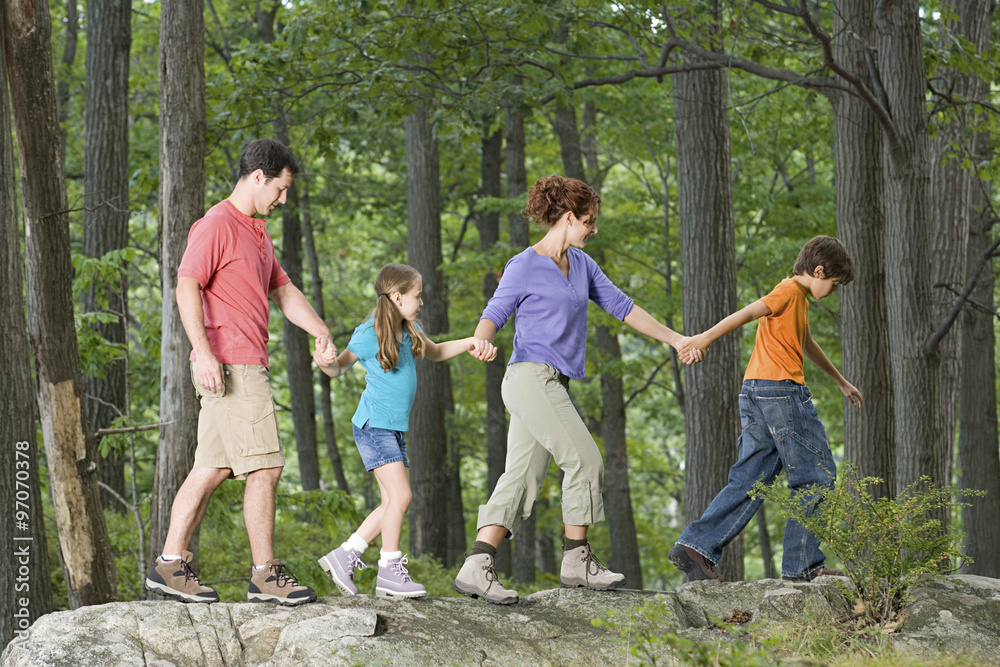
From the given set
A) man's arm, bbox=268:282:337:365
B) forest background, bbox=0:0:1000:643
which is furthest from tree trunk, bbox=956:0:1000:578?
man's arm, bbox=268:282:337:365

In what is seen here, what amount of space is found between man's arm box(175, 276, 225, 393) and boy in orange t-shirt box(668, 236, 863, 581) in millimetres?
2472

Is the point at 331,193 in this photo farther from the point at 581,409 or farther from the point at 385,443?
the point at 385,443

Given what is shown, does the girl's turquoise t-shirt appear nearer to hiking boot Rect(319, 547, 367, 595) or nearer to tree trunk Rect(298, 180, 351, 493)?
hiking boot Rect(319, 547, 367, 595)

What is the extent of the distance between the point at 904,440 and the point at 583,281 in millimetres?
3339

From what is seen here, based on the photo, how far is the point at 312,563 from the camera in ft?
20.0

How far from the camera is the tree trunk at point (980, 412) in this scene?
1059cm

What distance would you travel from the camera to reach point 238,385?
13.8 feet

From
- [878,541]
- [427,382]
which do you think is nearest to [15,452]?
[878,541]

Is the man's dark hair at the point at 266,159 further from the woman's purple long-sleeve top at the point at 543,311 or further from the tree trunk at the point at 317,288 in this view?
the tree trunk at the point at 317,288

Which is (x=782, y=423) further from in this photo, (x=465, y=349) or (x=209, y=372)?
(x=209, y=372)

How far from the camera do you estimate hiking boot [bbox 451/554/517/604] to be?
15.0ft

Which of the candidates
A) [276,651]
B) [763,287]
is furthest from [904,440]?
[763,287]

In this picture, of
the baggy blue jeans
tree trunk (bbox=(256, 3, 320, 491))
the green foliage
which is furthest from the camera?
tree trunk (bbox=(256, 3, 320, 491))

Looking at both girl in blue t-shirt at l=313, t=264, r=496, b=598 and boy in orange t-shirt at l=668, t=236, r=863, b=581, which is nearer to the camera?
girl in blue t-shirt at l=313, t=264, r=496, b=598
